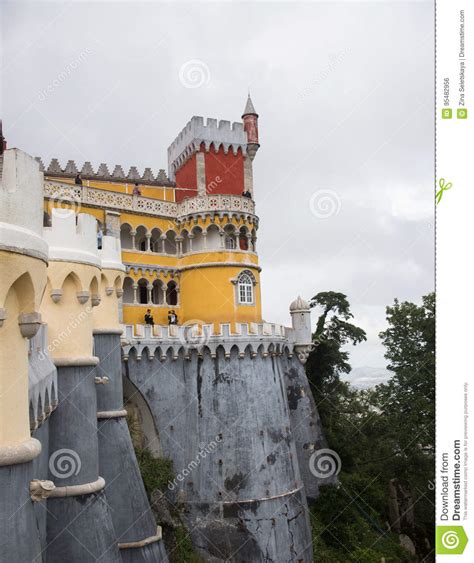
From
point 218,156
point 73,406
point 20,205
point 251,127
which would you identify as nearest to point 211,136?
point 218,156

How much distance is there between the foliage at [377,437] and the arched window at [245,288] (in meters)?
7.11

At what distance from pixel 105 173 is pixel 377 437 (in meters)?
23.3

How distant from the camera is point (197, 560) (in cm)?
2511

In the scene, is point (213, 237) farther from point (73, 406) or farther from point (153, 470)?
point (73, 406)

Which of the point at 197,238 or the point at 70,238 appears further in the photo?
the point at 197,238

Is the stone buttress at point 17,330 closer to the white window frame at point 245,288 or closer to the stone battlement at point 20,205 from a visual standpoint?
the stone battlement at point 20,205

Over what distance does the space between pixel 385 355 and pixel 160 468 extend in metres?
14.5

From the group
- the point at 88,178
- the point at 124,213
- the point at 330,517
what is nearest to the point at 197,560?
the point at 330,517

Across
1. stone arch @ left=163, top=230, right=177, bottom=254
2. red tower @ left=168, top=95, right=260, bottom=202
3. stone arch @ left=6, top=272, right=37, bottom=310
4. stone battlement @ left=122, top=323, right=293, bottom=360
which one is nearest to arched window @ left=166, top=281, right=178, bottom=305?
stone arch @ left=163, top=230, right=177, bottom=254

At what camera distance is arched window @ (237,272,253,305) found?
31.5 m

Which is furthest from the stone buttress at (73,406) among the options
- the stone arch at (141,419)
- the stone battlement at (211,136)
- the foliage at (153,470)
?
the stone battlement at (211,136)

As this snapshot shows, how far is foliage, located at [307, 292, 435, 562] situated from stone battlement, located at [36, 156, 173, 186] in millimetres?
13629

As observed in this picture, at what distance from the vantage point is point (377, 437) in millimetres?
34375

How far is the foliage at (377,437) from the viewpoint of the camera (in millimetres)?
29516
